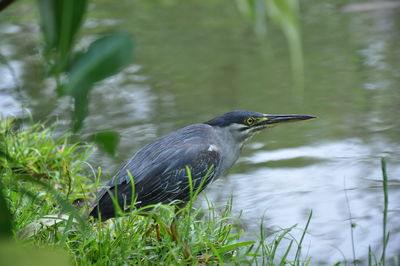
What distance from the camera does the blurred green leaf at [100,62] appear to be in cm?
67

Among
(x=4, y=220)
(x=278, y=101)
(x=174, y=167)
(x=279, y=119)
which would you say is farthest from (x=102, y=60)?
(x=278, y=101)

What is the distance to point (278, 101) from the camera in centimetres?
647

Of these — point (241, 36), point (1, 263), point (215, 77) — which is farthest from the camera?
point (241, 36)

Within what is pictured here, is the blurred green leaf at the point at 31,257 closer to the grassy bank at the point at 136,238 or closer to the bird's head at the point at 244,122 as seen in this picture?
the grassy bank at the point at 136,238

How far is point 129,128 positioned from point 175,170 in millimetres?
2703

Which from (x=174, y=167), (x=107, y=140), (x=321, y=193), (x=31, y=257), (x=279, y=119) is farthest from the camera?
(x=321, y=193)

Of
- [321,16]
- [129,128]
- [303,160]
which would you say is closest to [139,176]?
[303,160]

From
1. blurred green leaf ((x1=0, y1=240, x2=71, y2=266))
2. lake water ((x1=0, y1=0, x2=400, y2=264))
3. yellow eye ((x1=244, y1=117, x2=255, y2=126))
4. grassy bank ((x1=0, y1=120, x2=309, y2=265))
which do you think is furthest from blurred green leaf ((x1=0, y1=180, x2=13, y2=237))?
yellow eye ((x1=244, y1=117, x2=255, y2=126))

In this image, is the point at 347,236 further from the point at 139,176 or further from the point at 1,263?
the point at 1,263

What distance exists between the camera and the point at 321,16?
9711mm

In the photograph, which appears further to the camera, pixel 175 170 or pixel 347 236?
pixel 347 236

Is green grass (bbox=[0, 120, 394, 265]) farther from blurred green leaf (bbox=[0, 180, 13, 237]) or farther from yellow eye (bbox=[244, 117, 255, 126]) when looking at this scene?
blurred green leaf (bbox=[0, 180, 13, 237])

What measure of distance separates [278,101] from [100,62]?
587 centimetres

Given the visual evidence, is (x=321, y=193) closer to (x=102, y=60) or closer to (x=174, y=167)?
(x=174, y=167)
